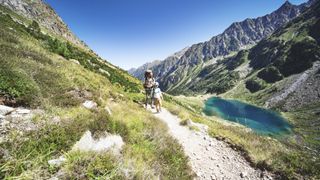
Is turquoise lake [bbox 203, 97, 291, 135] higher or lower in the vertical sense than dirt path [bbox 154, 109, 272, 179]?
lower

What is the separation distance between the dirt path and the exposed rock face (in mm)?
60087

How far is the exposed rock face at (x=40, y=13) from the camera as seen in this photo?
201 feet

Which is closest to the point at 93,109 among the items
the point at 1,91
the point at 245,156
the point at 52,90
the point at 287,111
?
the point at 52,90

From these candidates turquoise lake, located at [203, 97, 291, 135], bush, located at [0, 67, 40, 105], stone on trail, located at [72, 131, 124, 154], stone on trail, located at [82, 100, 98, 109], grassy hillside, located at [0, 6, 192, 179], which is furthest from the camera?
turquoise lake, located at [203, 97, 291, 135]

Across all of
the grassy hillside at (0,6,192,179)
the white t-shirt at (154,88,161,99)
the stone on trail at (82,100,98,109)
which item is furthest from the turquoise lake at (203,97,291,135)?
the stone on trail at (82,100,98,109)

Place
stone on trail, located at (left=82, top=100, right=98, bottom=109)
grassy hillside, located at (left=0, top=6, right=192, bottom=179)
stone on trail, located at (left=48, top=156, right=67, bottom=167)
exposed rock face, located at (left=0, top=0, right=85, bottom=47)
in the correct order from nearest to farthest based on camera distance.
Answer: grassy hillside, located at (left=0, top=6, right=192, bottom=179), stone on trail, located at (left=48, top=156, right=67, bottom=167), stone on trail, located at (left=82, top=100, right=98, bottom=109), exposed rock face, located at (left=0, top=0, right=85, bottom=47)

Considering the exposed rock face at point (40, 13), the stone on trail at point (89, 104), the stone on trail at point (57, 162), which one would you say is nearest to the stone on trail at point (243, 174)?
the stone on trail at point (89, 104)

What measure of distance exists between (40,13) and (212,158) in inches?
2982

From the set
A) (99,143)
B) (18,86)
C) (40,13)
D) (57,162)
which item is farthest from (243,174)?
(40,13)

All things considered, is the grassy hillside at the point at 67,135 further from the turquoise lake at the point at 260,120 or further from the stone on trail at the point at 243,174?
the turquoise lake at the point at 260,120

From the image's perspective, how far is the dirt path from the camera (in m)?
10.7

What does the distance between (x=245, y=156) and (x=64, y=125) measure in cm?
974

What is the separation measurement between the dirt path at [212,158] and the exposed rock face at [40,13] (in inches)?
2366

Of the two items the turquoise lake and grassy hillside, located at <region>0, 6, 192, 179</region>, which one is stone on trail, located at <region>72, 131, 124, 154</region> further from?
the turquoise lake
